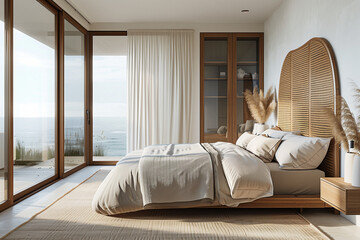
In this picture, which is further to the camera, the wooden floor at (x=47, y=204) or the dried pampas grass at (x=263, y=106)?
the dried pampas grass at (x=263, y=106)

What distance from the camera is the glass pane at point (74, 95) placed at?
17.0 ft

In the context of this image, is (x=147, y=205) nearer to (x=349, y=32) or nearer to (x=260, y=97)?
(x=349, y=32)

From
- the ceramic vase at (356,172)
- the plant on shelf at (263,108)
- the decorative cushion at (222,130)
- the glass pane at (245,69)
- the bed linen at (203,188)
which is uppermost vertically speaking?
the glass pane at (245,69)

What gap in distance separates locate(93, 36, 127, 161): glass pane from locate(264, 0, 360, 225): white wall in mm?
2780

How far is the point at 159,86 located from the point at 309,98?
3048 mm

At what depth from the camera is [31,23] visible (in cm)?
397

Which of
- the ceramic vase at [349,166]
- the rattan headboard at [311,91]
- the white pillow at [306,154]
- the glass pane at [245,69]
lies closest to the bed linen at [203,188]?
the white pillow at [306,154]

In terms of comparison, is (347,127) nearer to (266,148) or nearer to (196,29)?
(266,148)

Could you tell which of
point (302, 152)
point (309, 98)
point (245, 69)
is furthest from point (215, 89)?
point (302, 152)

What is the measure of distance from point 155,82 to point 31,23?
2617 mm

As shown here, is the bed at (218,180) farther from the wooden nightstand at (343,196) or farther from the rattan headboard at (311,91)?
the wooden nightstand at (343,196)

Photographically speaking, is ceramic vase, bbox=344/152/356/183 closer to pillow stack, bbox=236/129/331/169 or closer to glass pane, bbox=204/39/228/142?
pillow stack, bbox=236/129/331/169

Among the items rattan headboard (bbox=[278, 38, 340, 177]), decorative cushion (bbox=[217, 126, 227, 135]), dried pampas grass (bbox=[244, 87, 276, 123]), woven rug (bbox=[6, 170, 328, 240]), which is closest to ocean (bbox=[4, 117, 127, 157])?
woven rug (bbox=[6, 170, 328, 240])

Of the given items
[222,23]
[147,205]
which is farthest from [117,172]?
[222,23]
